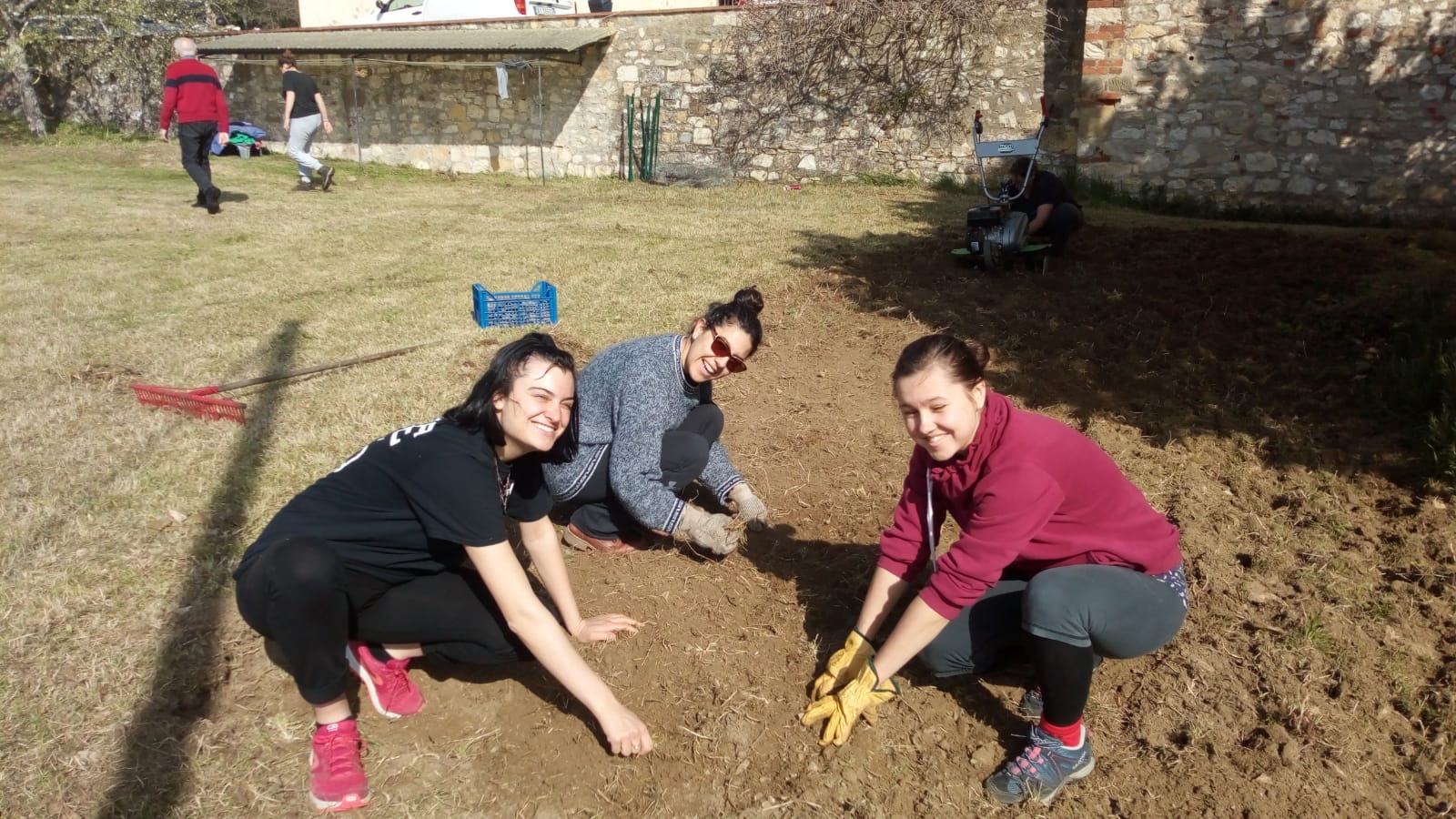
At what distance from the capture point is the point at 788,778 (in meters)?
2.58

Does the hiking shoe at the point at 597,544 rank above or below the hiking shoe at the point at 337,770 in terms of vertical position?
above

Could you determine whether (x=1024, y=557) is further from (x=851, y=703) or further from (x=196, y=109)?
(x=196, y=109)

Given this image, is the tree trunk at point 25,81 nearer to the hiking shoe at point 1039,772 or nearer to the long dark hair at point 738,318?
the long dark hair at point 738,318

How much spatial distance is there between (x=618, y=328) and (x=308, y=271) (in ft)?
11.3

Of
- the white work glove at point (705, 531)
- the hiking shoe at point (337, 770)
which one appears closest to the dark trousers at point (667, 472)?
the white work glove at point (705, 531)

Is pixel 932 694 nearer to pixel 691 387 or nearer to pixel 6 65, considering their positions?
pixel 691 387

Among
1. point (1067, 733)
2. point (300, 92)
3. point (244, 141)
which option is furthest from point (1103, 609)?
point (244, 141)

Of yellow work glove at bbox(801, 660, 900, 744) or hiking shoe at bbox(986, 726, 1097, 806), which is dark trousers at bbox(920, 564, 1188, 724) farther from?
yellow work glove at bbox(801, 660, 900, 744)

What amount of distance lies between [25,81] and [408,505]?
61.4 ft

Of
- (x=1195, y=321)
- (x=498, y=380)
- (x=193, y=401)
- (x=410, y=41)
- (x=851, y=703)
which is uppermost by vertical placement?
(x=410, y=41)

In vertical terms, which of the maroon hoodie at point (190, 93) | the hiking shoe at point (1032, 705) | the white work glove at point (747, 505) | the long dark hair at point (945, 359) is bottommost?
the hiking shoe at point (1032, 705)

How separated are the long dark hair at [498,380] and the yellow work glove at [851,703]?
113cm

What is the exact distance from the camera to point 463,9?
57.7 feet

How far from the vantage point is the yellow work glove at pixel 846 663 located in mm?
2703
